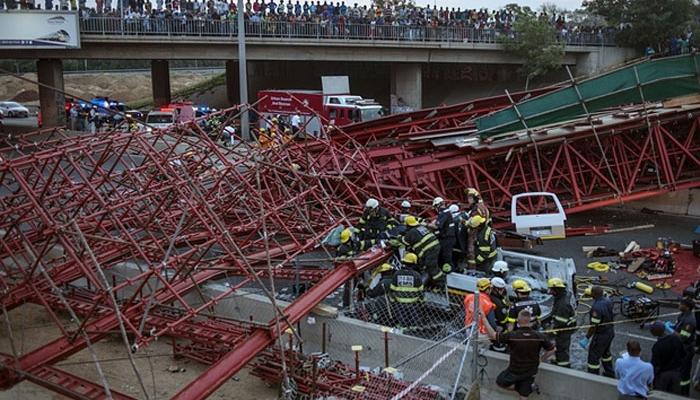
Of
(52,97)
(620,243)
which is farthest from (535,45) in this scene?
(52,97)

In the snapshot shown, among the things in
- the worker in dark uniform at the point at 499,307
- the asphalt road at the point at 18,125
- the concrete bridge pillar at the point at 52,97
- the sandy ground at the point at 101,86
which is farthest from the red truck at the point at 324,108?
the sandy ground at the point at 101,86

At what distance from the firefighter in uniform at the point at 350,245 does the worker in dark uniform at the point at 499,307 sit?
2.95 meters

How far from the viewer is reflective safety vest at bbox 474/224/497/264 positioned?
1077 centimetres

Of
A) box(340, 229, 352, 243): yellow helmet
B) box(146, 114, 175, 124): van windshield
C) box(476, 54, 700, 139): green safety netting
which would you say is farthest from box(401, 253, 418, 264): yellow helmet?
box(146, 114, 175, 124): van windshield

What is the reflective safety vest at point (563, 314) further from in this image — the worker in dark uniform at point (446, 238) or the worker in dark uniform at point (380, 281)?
the worker in dark uniform at point (446, 238)

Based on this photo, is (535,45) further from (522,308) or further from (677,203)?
(522,308)

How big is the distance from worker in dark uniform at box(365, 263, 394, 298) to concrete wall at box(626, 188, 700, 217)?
10.1m

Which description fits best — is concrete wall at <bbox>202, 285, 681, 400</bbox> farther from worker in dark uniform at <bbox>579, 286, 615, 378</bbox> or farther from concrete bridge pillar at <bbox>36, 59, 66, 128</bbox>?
concrete bridge pillar at <bbox>36, 59, 66, 128</bbox>

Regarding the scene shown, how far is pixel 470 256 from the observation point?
443 inches

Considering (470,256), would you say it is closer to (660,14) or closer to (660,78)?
(660,78)

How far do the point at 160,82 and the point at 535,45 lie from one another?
68.0ft

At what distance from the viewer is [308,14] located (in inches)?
1401

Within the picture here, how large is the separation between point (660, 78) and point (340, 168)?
742 cm

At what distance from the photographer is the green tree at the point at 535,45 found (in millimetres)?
36125
